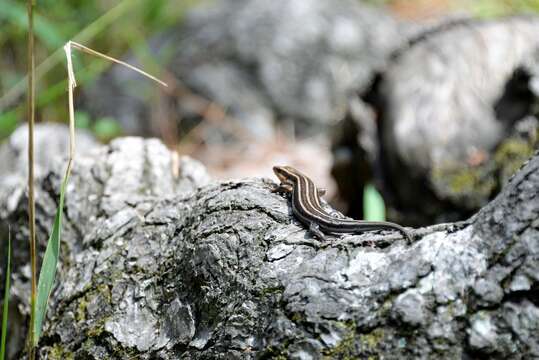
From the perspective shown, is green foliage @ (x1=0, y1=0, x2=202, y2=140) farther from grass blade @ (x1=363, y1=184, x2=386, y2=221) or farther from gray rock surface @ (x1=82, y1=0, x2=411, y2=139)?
grass blade @ (x1=363, y1=184, x2=386, y2=221)

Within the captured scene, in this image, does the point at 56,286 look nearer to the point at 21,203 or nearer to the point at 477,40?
the point at 21,203

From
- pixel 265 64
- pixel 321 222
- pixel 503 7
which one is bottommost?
pixel 321 222

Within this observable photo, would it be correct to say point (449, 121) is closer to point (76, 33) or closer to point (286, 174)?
point (286, 174)

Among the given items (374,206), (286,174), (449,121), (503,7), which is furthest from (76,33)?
(503,7)

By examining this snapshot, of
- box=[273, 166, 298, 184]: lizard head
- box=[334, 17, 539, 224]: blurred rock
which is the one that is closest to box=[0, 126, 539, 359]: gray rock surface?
box=[273, 166, 298, 184]: lizard head

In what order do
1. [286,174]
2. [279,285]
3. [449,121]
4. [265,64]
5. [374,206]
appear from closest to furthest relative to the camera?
[279,285] → [286,174] → [374,206] → [449,121] → [265,64]

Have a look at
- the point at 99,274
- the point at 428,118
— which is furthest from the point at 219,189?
the point at 428,118

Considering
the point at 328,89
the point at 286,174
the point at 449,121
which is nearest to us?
the point at 286,174
